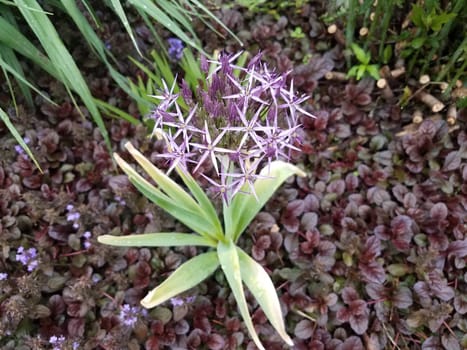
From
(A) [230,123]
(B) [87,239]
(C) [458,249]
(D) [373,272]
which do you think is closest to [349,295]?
(D) [373,272]

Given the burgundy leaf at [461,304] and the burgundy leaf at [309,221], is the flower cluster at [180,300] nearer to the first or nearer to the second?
the burgundy leaf at [309,221]

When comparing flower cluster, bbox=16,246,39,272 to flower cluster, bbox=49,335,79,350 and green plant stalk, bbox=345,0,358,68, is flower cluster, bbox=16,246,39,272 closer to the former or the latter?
flower cluster, bbox=49,335,79,350

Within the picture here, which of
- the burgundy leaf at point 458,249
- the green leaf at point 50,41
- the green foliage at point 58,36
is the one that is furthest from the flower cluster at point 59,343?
the burgundy leaf at point 458,249

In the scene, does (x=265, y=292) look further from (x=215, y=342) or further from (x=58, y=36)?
(x=58, y=36)

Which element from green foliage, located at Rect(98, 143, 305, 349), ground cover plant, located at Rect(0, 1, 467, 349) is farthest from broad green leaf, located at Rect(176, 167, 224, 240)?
ground cover plant, located at Rect(0, 1, 467, 349)

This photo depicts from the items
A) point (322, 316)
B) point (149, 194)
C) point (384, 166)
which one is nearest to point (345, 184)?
point (384, 166)

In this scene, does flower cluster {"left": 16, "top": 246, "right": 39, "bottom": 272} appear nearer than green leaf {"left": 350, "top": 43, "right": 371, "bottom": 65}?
Yes
